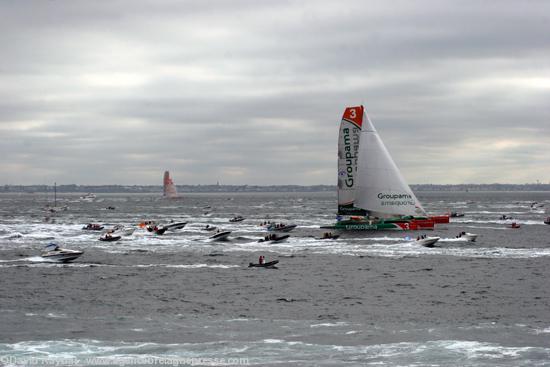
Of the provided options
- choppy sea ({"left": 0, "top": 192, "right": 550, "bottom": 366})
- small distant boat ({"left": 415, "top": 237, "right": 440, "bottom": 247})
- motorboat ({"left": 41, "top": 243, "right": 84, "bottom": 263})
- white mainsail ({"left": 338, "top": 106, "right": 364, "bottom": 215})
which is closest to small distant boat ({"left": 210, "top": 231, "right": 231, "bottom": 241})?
choppy sea ({"left": 0, "top": 192, "right": 550, "bottom": 366})

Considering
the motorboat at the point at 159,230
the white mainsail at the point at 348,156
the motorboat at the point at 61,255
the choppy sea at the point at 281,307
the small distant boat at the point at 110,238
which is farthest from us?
the motorboat at the point at 159,230

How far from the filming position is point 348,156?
9900 centimetres

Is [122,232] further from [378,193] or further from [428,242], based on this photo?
[428,242]

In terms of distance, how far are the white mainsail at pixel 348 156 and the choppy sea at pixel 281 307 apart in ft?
64.5

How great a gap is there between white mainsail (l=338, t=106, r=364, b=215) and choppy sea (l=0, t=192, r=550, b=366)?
19.7 m

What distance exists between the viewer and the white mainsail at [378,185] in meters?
94.3

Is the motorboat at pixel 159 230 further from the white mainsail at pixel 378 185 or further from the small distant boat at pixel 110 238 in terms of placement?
the white mainsail at pixel 378 185

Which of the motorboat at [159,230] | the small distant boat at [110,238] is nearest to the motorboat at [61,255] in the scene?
the small distant boat at [110,238]

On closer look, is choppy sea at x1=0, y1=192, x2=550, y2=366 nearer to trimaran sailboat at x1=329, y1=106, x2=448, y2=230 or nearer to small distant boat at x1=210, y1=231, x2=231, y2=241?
small distant boat at x1=210, y1=231, x2=231, y2=241

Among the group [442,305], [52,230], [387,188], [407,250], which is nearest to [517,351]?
[442,305]

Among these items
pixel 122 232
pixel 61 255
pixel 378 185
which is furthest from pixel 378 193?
pixel 61 255

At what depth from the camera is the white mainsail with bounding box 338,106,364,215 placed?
9788cm

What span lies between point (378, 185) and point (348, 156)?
6924 mm

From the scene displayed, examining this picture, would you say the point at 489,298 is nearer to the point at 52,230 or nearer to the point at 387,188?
the point at 387,188
